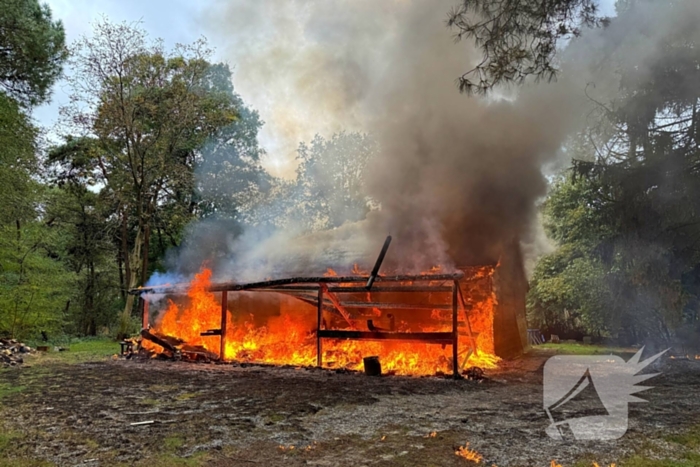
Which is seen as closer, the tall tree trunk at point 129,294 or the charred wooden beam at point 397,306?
the charred wooden beam at point 397,306

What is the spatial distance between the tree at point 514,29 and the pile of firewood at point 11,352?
485 inches

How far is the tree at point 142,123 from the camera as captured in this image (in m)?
18.8

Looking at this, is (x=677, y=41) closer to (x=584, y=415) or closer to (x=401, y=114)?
(x=401, y=114)

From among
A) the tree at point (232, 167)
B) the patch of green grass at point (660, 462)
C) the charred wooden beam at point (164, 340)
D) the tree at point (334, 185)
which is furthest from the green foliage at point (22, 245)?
the tree at point (334, 185)

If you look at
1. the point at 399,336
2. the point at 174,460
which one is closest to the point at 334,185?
the point at 399,336

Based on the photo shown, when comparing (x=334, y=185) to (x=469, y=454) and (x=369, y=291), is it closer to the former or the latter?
(x=369, y=291)

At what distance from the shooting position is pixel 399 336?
9.64 m

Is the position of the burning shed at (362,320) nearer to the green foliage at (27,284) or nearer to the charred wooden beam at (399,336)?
the charred wooden beam at (399,336)

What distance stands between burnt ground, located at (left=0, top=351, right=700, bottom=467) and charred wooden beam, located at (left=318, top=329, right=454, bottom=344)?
869 millimetres

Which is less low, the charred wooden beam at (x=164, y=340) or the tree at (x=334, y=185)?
the tree at (x=334, y=185)

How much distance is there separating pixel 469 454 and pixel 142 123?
20.9m

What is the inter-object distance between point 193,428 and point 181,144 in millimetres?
19259

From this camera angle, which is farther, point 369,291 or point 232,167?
point 232,167

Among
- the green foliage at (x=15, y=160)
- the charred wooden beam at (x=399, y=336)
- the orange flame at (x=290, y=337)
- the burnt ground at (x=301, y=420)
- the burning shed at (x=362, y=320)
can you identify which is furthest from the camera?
the green foliage at (x=15, y=160)
